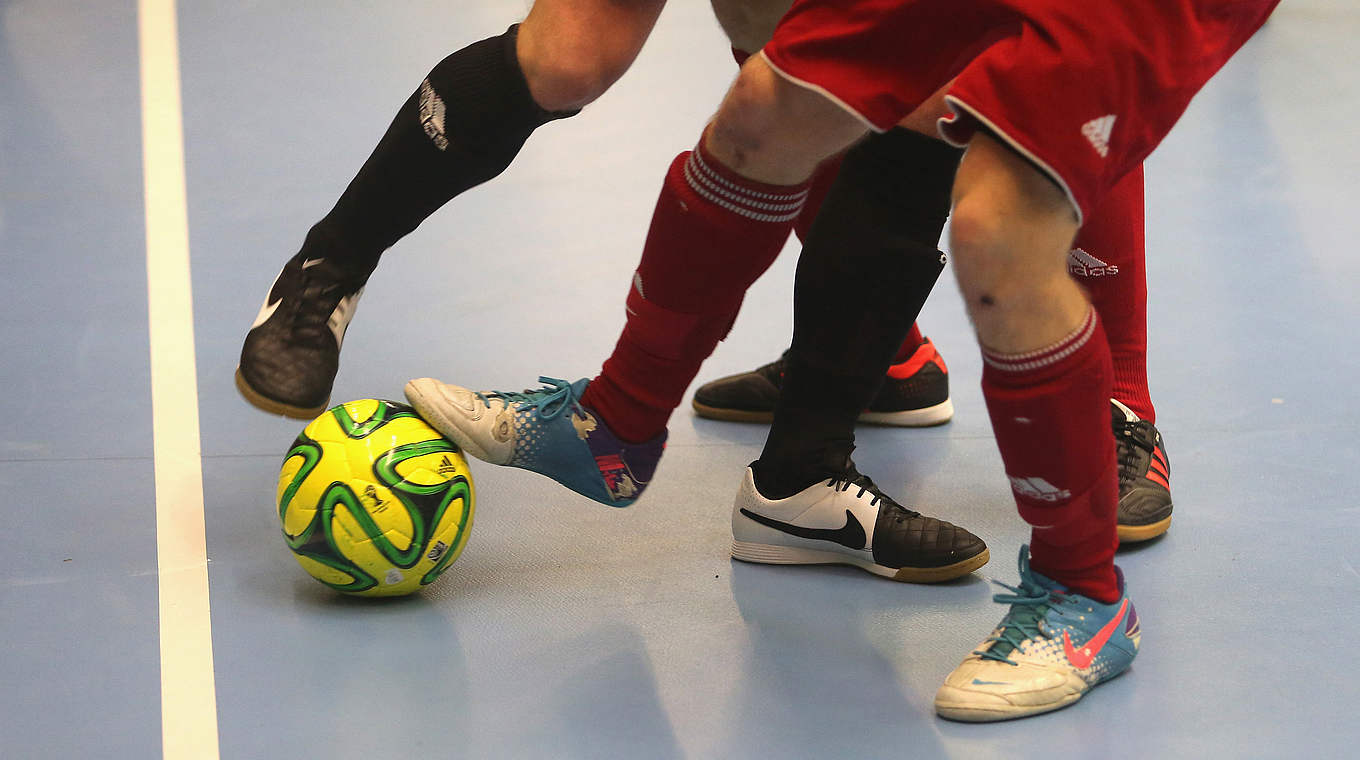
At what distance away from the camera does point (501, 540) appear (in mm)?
2023

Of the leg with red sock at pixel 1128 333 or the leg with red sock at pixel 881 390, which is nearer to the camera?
the leg with red sock at pixel 1128 333

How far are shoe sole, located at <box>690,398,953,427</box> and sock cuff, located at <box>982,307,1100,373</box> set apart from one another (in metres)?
0.93

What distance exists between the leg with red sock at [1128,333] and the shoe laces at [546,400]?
79 centimetres

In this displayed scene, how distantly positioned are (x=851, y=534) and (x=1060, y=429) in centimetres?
49

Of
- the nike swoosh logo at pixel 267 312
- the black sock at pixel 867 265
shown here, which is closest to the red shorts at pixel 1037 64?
the black sock at pixel 867 265

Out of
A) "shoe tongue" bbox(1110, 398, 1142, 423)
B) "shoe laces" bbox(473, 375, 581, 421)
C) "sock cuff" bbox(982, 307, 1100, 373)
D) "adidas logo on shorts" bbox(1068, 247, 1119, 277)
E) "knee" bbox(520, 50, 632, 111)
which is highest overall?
"knee" bbox(520, 50, 632, 111)

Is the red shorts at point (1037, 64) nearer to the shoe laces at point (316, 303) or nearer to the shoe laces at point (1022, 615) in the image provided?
the shoe laces at point (1022, 615)

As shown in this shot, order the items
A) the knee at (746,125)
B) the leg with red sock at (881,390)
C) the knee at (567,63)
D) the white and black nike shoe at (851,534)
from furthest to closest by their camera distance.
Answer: the leg with red sock at (881,390), the white and black nike shoe at (851,534), the knee at (567,63), the knee at (746,125)

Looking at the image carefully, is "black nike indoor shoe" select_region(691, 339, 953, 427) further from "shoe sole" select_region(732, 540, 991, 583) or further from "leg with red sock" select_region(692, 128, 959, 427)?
"shoe sole" select_region(732, 540, 991, 583)

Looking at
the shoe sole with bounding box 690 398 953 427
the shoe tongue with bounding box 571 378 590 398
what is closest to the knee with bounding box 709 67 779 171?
the shoe tongue with bounding box 571 378 590 398

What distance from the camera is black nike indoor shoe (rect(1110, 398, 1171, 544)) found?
2.05 meters

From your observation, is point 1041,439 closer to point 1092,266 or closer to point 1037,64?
point 1037,64

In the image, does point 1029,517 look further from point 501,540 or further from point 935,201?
point 501,540

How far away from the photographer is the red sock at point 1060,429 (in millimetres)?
1522
